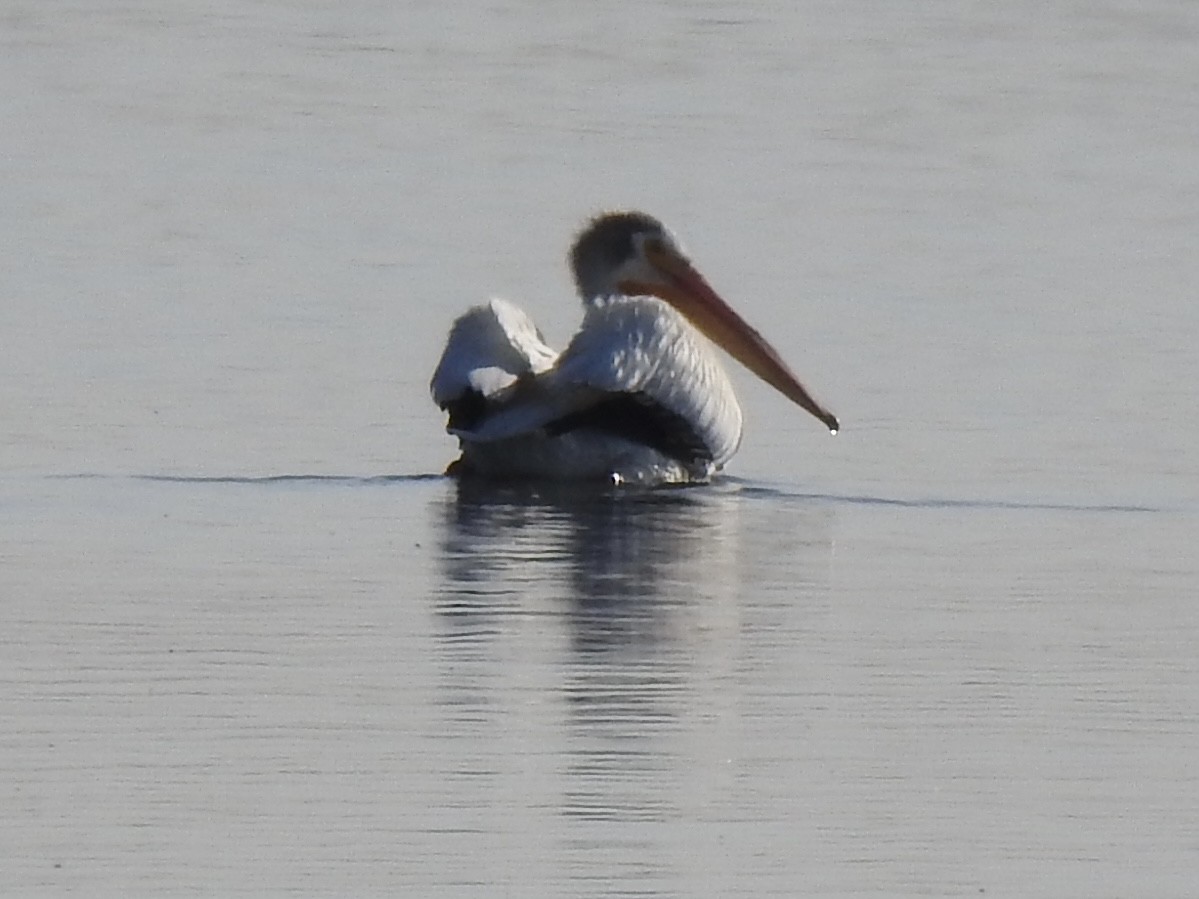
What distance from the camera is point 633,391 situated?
10.6 m

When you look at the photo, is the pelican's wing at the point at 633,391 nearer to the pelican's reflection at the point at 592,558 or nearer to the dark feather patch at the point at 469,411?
the dark feather patch at the point at 469,411

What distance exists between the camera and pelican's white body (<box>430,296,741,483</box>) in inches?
409

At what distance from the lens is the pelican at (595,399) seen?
10406 millimetres

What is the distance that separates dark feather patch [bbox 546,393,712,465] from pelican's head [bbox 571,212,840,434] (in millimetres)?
1131

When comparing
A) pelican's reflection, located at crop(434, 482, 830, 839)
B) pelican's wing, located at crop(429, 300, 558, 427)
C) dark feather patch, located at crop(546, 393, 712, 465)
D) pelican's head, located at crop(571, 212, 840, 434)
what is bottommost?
pelican's reflection, located at crop(434, 482, 830, 839)

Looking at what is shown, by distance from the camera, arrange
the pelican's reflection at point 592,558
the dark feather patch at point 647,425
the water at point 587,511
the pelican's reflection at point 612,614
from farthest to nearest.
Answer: the dark feather patch at point 647,425
the pelican's reflection at point 592,558
the pelican's reflection at point 612,614
the water at point 587,511

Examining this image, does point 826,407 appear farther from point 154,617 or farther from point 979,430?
point 154,617

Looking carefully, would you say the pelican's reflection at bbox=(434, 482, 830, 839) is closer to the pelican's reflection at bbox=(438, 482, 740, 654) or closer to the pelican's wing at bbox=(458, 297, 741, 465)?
the pelican's reflection at bbox=(438, 482, 740, 654)

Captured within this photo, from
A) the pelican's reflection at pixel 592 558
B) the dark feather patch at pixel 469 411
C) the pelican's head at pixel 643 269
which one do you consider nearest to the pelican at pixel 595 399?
the dark feather patch at pixel 469 411

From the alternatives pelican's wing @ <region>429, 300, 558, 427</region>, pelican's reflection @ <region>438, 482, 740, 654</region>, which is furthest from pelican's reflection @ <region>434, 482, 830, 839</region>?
pelican's wing @ <region>429, 300, 558, 427</region>

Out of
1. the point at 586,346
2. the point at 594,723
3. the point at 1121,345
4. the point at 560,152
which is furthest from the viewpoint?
the point at 560,152

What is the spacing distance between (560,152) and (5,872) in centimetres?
1108

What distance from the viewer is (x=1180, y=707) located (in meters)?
7.43

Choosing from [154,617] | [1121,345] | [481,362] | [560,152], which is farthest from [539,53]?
[154,617]
